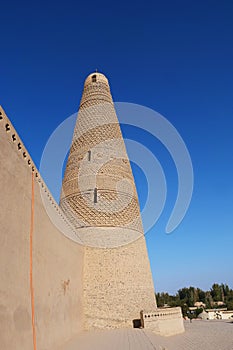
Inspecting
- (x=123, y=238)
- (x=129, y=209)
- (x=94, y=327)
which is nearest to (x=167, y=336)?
(x=94, y=327)

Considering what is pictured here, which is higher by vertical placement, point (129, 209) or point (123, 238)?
point (129, 209)

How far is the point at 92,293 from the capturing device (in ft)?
27.4

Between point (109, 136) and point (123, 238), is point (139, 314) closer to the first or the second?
point (123, 238)

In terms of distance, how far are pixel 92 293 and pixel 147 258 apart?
2.05m

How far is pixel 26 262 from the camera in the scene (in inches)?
176

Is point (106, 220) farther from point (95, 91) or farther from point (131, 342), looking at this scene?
point (95, 91)

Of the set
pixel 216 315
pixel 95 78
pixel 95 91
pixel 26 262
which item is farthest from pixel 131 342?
pixel 216 315

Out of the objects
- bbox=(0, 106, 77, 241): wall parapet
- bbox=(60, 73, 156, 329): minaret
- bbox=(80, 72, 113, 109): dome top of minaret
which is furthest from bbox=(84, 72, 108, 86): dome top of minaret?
bbox=(0, 106, 77, 241): wall parapet

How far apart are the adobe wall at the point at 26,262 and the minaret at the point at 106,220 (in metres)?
1.61

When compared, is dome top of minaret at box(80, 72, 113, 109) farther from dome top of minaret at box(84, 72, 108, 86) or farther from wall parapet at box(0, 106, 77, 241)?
wall parapet at box(0, 106, 77, 241)

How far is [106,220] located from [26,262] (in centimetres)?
470

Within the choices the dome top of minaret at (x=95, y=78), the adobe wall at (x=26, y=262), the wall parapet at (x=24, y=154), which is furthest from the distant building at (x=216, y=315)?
the wall parapet at (x=24, y=154)

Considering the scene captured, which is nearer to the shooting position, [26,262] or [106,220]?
[26,262]

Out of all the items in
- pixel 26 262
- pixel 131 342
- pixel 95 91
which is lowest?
pixel 131 342
